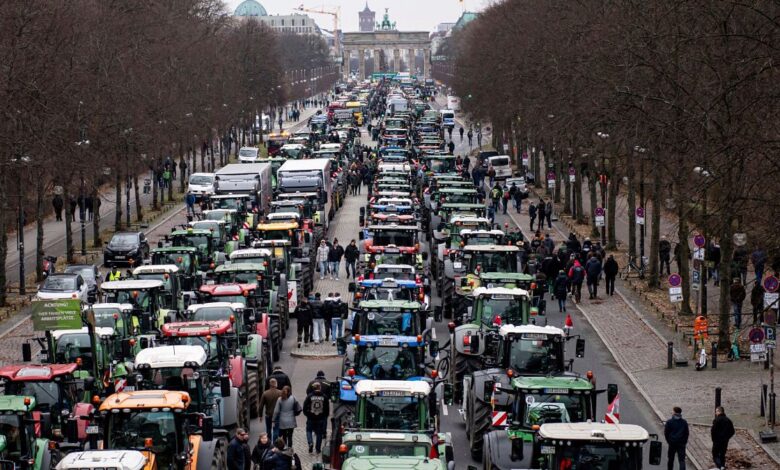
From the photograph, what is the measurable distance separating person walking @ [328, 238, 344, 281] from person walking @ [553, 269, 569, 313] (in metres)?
8.78

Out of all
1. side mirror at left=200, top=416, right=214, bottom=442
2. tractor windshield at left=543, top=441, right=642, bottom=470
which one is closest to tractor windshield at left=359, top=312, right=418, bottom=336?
side mirror at left=200, top=416, right=214, bottom=442

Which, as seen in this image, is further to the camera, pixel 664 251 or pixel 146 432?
pixel 664 251

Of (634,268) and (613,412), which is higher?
(613,412)

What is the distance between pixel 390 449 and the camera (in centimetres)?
2036

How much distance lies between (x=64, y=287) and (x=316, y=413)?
789 inches

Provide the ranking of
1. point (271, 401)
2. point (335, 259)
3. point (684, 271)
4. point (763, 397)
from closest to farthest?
point (271, 401)
point (763, 397)
point (684, 271)
point (335, 259)

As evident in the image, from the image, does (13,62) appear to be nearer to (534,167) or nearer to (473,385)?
(473,385)

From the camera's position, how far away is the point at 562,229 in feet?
218

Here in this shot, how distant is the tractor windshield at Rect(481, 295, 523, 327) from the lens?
31.8 meters

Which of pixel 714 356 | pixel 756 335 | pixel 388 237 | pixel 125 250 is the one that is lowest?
pixel 714 356

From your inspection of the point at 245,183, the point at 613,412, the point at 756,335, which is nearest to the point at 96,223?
the point at 245,183

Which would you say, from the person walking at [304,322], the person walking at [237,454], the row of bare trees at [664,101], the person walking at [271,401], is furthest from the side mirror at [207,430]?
the person walking at [304,322]

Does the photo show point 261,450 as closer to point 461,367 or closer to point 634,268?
point 461,367

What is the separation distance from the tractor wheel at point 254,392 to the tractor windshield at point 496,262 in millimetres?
11374
